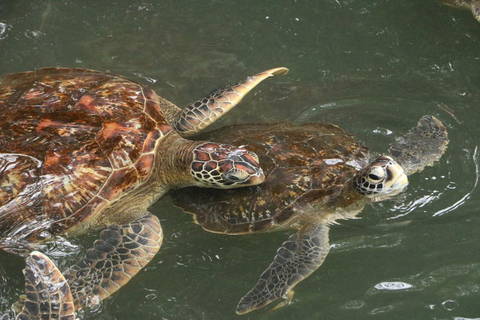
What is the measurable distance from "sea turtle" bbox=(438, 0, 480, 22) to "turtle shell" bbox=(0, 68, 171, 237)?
3136 millimetres

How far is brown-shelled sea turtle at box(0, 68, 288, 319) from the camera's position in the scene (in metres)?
3.60

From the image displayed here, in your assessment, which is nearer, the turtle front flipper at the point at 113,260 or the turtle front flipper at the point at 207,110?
the turtle front flipper at the point at 113,260

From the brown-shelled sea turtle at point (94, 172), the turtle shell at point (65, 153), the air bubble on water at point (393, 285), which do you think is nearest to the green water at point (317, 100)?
the air bubble on water at point (393, 285)

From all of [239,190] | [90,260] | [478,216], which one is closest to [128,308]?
[90,260]

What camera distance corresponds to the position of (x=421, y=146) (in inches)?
162

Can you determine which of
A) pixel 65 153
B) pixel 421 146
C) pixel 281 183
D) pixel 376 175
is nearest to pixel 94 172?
pixel 65 153

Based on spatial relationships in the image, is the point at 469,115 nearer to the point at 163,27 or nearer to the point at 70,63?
the point at 163,27

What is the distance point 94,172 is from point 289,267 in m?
1.43

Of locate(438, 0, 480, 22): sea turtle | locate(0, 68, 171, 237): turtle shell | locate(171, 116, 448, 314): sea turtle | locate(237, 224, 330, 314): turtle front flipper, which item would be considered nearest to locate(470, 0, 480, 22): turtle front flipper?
locate(438, 0, 480, 22): sea turtle

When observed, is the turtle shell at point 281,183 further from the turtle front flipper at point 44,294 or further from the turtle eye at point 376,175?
the turtle front flipper at point 44,294

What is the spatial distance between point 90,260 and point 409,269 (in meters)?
2.10

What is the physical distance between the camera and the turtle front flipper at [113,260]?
3449mm

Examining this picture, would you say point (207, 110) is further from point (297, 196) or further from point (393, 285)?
point (393, 285)

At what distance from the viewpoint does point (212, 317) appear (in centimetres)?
357
